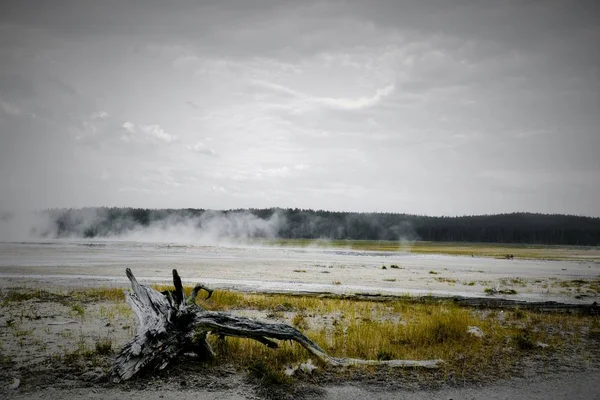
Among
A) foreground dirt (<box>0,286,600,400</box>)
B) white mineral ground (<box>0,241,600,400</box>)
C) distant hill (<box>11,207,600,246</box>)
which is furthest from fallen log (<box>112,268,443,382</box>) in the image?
distant hill (<box>11,207,600,246</box>)

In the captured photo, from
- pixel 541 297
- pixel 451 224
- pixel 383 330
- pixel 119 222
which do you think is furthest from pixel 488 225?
pixel 383 330

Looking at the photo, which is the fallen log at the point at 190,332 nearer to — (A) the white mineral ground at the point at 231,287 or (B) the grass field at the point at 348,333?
(B) the grass field at the point at 348,333

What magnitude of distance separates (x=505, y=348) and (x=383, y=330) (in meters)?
3.19

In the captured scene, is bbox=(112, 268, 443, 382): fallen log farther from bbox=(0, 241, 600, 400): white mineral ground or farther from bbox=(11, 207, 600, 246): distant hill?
bbox=(11, 207, 600, 246): distant hill

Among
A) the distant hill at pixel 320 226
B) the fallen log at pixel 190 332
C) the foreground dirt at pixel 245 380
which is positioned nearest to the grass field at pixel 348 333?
the foreground dirt at pixel 245 380

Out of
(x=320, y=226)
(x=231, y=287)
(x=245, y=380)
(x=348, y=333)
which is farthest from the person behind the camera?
(x=320, y=226)

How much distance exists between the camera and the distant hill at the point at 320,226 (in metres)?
148

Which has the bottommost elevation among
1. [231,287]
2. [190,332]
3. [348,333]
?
[231,287]

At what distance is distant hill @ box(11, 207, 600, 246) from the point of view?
14762 centimetres

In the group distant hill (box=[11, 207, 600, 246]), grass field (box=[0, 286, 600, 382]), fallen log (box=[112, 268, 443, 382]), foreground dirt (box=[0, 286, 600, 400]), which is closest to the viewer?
foreground dirt (box=[0, 286, 600, 400])

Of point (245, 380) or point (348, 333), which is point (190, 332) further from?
point (348, 333)

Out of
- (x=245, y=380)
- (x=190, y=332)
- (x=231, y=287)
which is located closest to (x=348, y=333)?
(x=245, y=380)

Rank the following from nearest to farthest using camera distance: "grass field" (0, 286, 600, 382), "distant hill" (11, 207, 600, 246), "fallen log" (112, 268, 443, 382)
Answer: "fallen log" (112, 268, 443, 382)
"grass field" (0, 286, 600, 382)
"distant hill" (11, 207, 600, 246)

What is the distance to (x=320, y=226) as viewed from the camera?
175625 millimetres
